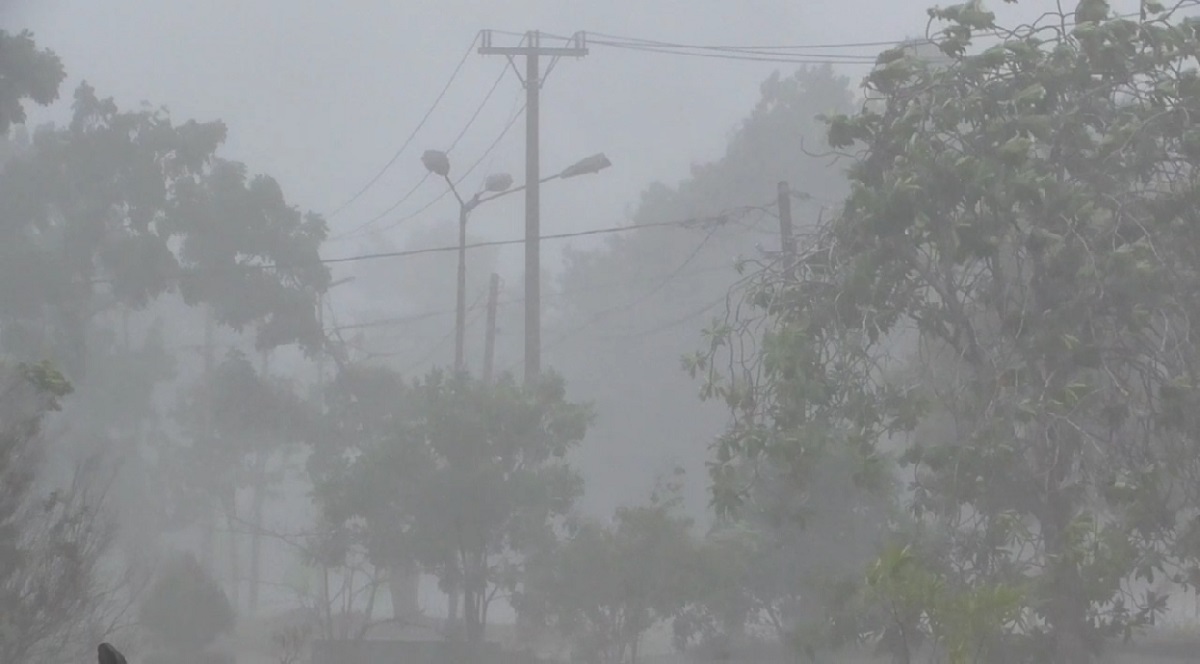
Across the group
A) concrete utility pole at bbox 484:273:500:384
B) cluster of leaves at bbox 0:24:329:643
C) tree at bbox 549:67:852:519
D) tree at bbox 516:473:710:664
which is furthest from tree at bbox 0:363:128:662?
tree at bbox 549:67:852:519

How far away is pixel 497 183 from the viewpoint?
20.7m

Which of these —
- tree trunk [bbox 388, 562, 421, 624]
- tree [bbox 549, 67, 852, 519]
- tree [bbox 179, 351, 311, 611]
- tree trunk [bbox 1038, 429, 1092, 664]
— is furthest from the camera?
tree [bbox 549, 67, 852, 519]

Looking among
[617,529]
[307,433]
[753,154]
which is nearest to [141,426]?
[307,433]

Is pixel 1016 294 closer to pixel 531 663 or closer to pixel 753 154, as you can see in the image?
pixel 531 663

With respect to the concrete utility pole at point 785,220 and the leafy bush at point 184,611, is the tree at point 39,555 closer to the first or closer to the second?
the concrete utility pole at point 785,220

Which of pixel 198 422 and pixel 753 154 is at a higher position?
pixel 753 154

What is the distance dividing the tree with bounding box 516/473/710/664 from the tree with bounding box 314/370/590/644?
0.56 metres

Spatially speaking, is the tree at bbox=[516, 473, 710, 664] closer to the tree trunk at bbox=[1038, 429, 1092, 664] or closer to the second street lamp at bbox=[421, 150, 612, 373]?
the second street lamp at bbox=[421, 150, 612, 373]

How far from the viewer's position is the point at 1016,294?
11.9 metres

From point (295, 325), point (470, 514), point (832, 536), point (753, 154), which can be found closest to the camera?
point (832, 536)

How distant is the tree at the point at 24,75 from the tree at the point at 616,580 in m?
8.87

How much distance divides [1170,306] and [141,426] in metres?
25.3

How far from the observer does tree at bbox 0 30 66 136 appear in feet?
57.1

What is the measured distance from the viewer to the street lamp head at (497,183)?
2067 centimetres
